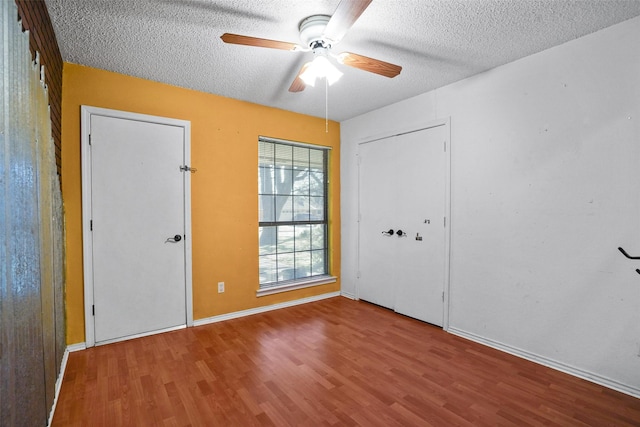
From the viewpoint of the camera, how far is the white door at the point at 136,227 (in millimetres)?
2703

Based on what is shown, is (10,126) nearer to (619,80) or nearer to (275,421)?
(275,421)

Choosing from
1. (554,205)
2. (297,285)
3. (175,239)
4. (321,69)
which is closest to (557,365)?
(554,205)

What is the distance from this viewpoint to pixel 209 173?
3.29 m

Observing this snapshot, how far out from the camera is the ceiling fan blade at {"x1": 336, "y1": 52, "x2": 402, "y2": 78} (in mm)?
1979

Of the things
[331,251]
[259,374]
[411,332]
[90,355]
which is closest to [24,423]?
[259,374]

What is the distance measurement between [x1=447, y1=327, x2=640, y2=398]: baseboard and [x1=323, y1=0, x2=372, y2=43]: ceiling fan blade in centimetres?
283

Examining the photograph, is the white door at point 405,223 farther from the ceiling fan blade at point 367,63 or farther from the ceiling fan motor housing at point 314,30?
the ceiling fan motor housing at point 314,30

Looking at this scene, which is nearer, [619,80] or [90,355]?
[619,80]

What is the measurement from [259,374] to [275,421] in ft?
1.73

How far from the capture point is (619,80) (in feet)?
6.77

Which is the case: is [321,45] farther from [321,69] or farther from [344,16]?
[344,16]

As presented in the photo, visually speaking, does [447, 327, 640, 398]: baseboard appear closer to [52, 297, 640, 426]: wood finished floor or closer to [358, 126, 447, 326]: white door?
[52, 297, 640, 426]: wood finished floor

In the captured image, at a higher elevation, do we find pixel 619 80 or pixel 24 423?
pixel 619 80

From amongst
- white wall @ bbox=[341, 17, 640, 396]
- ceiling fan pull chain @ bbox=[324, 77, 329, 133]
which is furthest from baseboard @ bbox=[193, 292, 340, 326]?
ceiling fan pull chain @ bbox=[324, 77, 329, 133]
